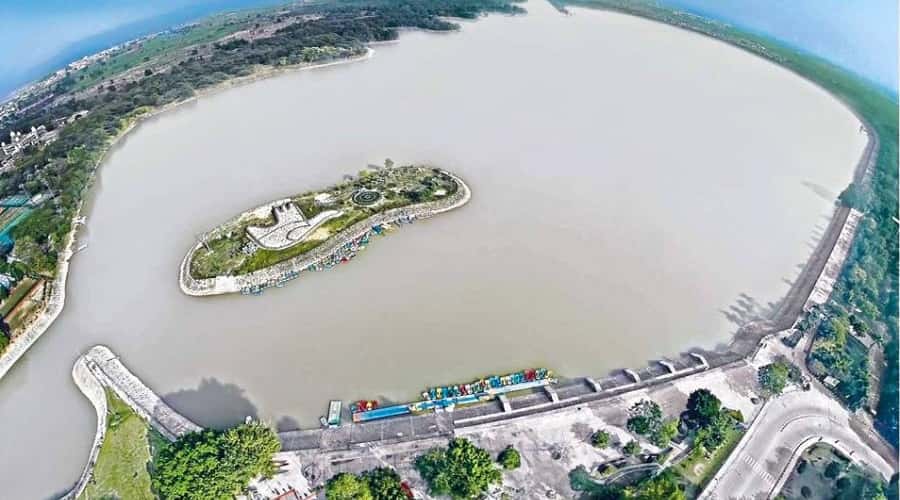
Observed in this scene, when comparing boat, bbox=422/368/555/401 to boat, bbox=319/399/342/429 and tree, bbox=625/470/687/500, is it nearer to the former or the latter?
boat, bbox=319/399/342/429

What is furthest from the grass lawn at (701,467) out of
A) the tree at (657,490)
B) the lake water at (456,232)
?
the lake water at (456,232)

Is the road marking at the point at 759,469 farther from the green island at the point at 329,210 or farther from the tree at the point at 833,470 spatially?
the green island at the point at 329,210

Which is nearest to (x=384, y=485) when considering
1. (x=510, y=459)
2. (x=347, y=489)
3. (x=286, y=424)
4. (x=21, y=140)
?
(x=347, y=489)

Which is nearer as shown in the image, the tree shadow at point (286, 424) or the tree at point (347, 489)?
the tree at point (347, 489)

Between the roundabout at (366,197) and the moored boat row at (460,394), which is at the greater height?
the roundabout at (366,197)

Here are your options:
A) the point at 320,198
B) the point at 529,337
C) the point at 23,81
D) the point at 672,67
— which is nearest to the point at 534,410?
the point at 529,337

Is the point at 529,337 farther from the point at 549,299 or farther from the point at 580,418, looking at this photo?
the point at 580,418
